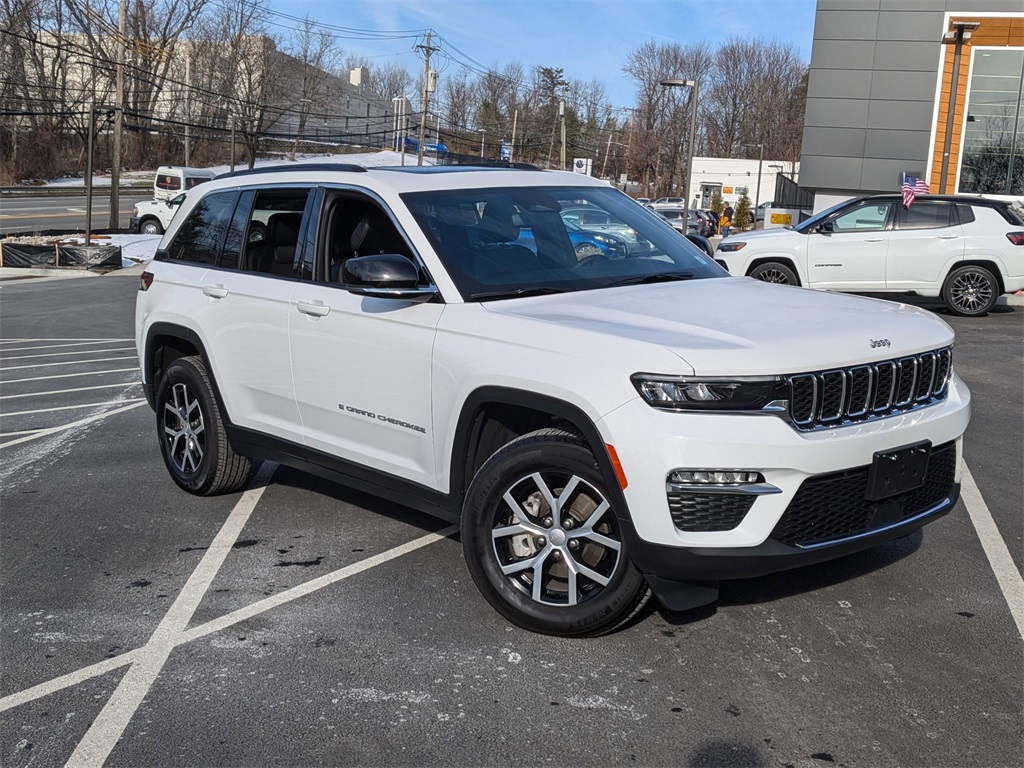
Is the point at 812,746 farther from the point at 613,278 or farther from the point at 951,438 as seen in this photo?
the point at 613,278

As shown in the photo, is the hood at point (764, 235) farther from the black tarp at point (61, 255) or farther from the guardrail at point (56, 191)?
the guardrail at point (56, 191)

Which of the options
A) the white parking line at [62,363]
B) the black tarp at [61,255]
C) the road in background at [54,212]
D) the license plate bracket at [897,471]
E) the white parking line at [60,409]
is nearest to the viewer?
the license plate bracket at [897,471]

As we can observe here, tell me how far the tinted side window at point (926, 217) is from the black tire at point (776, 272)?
1.68 m

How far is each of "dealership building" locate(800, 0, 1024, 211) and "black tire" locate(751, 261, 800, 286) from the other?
19.5 metres

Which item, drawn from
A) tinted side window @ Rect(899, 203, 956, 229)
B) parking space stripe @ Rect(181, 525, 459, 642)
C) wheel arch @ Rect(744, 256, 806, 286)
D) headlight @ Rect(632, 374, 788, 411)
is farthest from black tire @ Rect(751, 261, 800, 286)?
headlight @ Rect(632, 374, 788, 411)

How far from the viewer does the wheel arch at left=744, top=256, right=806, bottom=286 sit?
15.3 metres

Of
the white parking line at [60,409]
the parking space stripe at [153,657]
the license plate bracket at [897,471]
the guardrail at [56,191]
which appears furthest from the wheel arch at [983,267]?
the guardrail at [56,191]

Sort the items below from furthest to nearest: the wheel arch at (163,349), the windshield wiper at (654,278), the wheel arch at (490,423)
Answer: the wheel arch at (163,349) < the windshield wiper at (654,278) < the wheel arch at (490,423)

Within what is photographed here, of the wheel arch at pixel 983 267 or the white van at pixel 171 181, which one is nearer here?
the wheel arch at pixel 983 267

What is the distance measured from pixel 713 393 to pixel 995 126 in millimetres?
34049

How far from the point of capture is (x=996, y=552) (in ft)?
16.8

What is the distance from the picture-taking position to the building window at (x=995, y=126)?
106 feet

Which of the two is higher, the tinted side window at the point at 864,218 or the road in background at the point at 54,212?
the tinted side window at the point at 864,218

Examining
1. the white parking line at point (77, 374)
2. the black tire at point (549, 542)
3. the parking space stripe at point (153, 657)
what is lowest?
the white parking line at point (77, 374)
